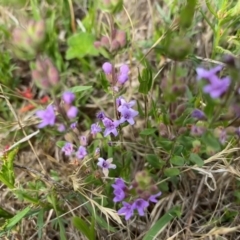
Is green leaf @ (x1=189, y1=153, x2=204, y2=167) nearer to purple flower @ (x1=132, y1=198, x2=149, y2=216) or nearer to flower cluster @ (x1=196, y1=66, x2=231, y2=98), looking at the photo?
purple flower @ (x1=132, y1=198, x2=149, y2=216)

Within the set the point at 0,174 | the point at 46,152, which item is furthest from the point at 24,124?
the point at 0,174

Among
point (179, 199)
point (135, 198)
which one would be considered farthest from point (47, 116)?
point (179, 199)

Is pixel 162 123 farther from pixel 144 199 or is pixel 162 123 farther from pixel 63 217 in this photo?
pixel 63 217

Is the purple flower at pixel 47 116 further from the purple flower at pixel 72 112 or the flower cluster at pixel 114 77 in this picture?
the flower cluster at pixel 114 77

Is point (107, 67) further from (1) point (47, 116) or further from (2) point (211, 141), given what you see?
(2) point (211, 141)

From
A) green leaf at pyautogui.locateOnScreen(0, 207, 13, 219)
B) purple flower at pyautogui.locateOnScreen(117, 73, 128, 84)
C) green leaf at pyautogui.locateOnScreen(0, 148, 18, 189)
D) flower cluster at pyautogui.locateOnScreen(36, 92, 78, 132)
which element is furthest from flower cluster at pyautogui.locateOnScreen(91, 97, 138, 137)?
A: green leaf at pyautogui.locateOnScreen(0, 207, 13, 219)
